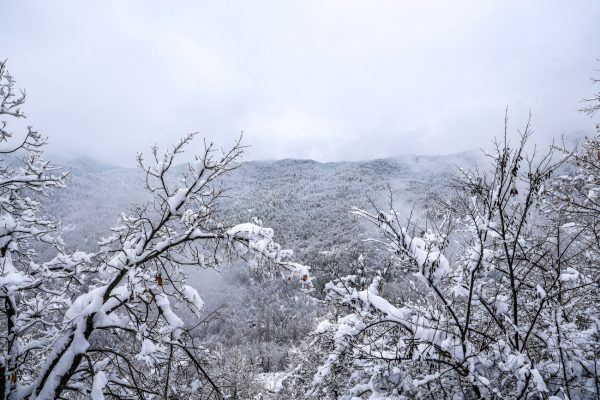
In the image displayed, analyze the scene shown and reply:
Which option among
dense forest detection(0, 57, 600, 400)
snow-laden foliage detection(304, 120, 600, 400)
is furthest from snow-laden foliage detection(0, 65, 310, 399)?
snow-laden foliage detection(304, 120, 600, 400)

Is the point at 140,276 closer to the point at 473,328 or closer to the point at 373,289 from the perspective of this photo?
the point at 373,289

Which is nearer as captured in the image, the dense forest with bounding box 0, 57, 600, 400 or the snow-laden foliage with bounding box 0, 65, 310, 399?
the dense forest with bounding box 0, 57, 600, 400

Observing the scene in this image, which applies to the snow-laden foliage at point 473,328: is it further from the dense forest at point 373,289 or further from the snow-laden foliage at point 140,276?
the snow-laden foliage at point 140,276

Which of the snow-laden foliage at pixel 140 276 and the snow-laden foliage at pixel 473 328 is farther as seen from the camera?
the snow-laden foliage at pixel 140 276

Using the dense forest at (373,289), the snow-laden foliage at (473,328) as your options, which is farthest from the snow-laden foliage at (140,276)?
the snow-laden foliage at (473,328)

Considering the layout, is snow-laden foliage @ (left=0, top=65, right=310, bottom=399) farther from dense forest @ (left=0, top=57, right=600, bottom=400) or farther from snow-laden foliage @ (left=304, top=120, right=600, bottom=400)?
snow-laden foliage @ (left=304, top=120, right=600, bottom=400)

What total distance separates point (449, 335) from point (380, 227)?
1.40 metres

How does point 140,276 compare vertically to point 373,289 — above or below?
above

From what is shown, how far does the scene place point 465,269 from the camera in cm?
391

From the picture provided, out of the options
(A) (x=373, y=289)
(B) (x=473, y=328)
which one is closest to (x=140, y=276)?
(A) (x=373, y=289)

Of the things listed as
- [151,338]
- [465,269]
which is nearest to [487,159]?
[465,269]

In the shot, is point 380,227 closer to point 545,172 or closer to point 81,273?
point 545,172

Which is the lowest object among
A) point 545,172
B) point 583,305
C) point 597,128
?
point 583,305

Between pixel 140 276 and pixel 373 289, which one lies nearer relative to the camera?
pixel 140 276
